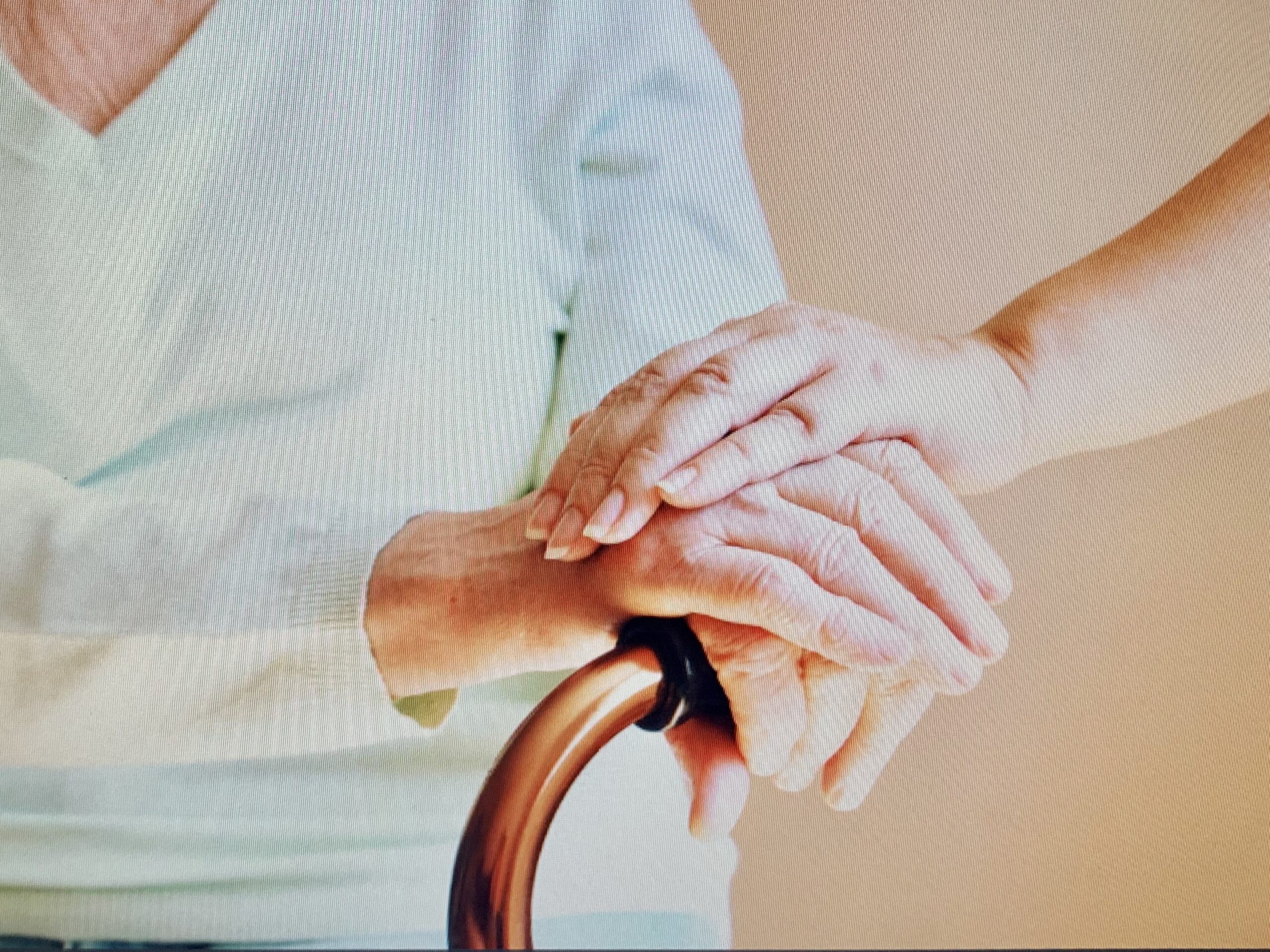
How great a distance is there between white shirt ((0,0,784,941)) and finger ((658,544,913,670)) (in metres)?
0.11

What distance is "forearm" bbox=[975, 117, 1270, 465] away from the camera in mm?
356

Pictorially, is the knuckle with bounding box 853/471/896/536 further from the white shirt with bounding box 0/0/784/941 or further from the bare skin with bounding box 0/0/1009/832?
the white shirt with bounding box 0/0/784/941

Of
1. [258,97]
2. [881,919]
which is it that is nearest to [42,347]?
[258,97]

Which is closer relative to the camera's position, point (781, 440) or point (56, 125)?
point (781, 440)

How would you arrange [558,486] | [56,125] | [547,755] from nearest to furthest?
[547,755] → [558,486] → [56,125]

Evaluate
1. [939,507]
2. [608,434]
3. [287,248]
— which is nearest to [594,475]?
[608,434]

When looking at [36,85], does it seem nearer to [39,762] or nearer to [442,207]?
[442,207]

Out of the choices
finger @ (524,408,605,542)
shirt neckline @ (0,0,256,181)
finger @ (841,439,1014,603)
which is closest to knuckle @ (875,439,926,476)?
finger @ (841,439,1014,603)

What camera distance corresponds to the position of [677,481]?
36 cm

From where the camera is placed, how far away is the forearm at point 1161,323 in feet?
1.17

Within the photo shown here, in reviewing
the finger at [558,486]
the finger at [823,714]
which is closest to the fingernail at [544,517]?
the finger at [558,486]

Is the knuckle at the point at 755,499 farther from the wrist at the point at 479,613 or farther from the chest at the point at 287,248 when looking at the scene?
the chest at the point at 287,248

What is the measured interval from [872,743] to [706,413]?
0.13m

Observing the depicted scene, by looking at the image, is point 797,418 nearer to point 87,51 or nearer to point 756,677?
point 756,677
